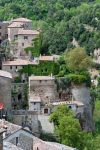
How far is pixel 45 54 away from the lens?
57.1m

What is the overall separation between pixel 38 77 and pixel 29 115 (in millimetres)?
5408

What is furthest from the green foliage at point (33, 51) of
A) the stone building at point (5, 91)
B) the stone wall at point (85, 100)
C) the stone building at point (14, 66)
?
the stone building at point (5, 91)

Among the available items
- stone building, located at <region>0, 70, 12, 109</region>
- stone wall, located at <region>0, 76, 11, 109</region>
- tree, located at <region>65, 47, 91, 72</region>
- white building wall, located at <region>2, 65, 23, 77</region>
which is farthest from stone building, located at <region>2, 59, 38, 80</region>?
stone wall, located at <region>0, 76, 11, 109</region>

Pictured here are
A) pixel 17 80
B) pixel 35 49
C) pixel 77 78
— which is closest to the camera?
pixel 77 78

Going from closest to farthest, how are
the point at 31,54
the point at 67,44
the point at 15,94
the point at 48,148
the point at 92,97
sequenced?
the point at 48,148
the point at 15,94
the point at 92,97
the point at 31,54
the point at 67,44

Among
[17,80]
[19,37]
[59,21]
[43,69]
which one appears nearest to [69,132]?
[17,80]

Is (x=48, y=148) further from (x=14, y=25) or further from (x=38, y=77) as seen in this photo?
(x=14, y=25)

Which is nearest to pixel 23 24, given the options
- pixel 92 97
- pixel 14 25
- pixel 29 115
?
pixel 14 25

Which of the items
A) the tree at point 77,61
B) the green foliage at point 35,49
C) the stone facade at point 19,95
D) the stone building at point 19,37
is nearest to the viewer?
the stone facade at point 19,95

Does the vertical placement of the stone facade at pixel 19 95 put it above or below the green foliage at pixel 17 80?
below

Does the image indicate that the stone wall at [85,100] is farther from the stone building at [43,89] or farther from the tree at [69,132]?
the tree at [69,132]

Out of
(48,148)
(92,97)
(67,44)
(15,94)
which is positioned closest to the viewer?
(48,148)

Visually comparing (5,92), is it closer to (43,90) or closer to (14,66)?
(43,90)

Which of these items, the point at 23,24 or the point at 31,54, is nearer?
the point at 31,54
